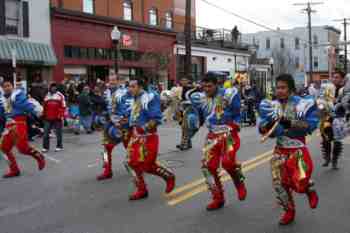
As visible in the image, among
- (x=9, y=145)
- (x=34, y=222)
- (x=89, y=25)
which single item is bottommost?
(x=34, y=222)

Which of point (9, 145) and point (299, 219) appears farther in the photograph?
point (9, 145)

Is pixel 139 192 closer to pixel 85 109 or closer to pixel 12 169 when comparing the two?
pixel 12 169

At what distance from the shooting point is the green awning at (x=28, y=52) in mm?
21609

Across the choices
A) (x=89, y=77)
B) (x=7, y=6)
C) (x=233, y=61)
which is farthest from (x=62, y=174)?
(x=233, y=61)

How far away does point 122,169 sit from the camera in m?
9.91

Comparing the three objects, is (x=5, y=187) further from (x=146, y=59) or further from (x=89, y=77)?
(x=146, y=59)

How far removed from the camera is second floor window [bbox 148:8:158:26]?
33.0m

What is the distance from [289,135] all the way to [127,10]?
26.0 metres

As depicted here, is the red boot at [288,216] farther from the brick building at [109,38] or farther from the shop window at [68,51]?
the shop window at [68,51]

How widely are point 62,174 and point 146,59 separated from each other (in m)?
21.0

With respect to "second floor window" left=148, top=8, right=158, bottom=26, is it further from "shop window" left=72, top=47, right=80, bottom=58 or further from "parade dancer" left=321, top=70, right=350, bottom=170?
"parade dancer" left=321, top=70, right=350, bottom=170

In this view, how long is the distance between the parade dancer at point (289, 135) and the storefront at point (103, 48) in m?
16.4

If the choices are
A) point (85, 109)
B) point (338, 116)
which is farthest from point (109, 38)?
point (338, 116)

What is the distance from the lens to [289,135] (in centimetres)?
579
